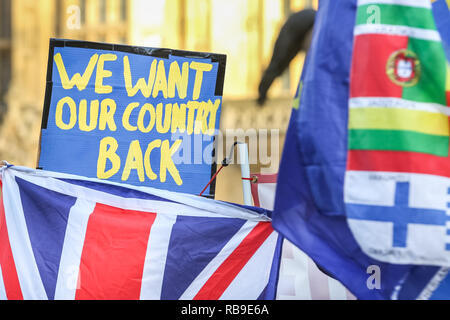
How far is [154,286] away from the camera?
2.38 meters

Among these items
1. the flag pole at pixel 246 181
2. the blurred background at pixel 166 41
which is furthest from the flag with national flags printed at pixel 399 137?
the blurred background at pixel 166 41

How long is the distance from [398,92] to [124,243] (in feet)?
3.36

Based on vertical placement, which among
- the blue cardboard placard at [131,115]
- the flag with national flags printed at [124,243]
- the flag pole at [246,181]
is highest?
the blue cardboard placard at [131,115]

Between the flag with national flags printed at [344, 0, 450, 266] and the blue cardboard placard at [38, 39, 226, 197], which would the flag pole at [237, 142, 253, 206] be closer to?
the blue cardboard placard at [38, 39, 226, 197]

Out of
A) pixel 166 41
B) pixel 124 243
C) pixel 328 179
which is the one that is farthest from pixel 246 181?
pixel 166 41

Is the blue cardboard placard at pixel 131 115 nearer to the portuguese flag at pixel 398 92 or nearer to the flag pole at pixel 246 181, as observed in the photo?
the flag pole at pixel 246 181

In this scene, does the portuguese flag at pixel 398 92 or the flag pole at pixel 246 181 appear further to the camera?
the flag pole at pixel 246 181

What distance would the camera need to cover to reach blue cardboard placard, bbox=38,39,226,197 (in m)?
2.66

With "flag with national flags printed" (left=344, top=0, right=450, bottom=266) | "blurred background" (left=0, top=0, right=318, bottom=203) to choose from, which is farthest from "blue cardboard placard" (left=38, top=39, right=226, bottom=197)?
"blurred background" (left=0, top=0, right=318, bottom=203)

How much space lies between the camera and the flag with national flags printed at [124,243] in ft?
7.73

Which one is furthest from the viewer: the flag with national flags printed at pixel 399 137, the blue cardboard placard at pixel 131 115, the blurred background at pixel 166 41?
the blurred background at pixel 166 41

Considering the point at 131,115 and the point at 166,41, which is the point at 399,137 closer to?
the point at 131,115

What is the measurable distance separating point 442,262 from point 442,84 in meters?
0.44

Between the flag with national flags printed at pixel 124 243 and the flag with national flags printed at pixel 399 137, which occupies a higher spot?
the flag with national flags printed at pixel 399 137
